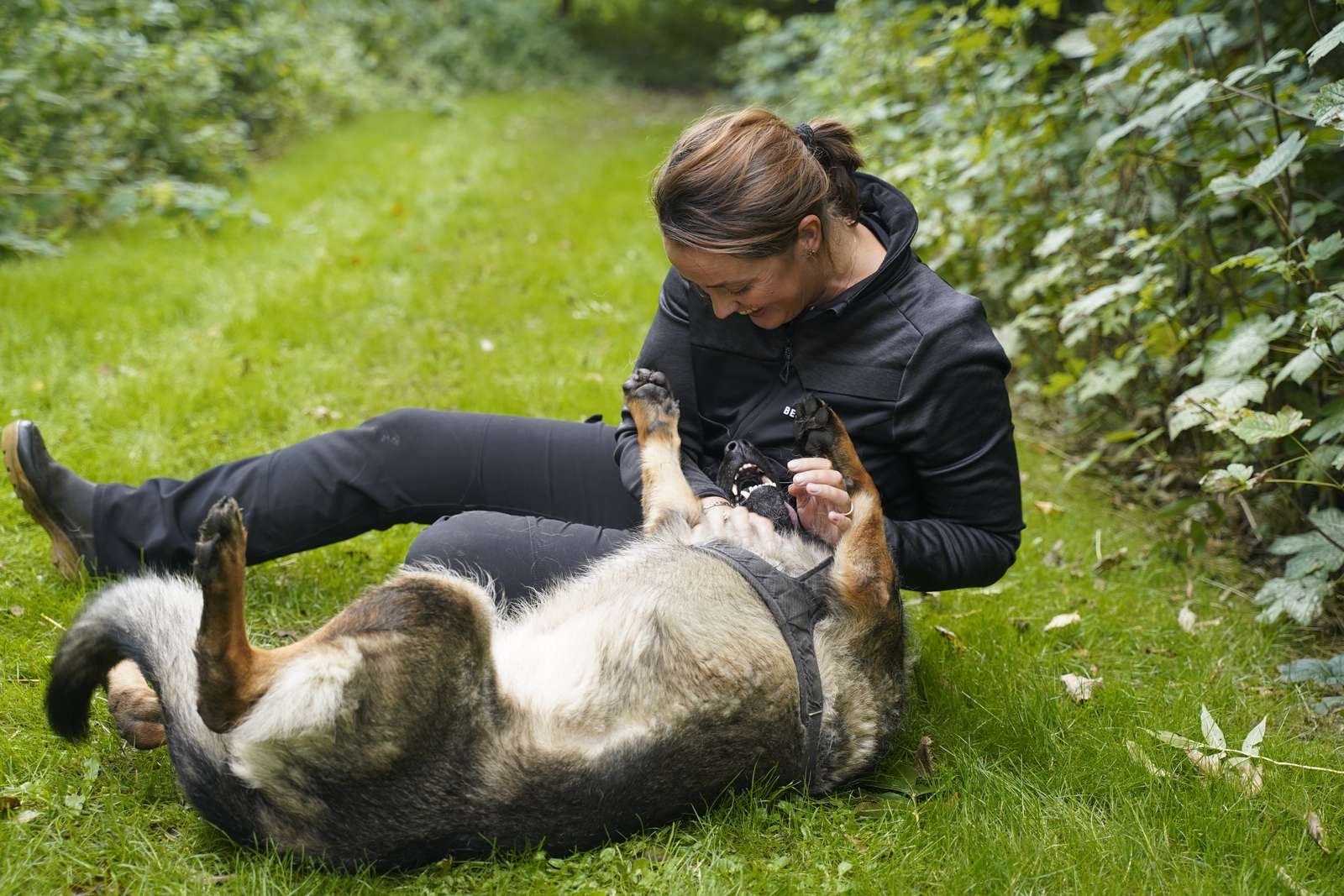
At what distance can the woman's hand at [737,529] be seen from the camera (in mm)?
2855

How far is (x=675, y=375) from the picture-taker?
10.4ft

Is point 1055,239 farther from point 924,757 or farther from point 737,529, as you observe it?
point 924,757

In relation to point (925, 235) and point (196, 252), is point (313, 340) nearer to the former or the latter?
point (196, 252)

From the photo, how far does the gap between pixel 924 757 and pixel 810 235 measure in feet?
4.89

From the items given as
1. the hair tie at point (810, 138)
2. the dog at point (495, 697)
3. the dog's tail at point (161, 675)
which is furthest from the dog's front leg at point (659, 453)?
the dog's tail at point (161, 675)

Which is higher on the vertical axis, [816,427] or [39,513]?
[816,427]

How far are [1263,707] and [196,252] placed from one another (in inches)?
262

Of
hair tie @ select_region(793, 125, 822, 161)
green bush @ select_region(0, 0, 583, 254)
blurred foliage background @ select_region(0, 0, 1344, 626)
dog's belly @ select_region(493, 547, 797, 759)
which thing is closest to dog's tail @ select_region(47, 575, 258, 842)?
dog's belly @ select_region(493, 547, 797, 759)

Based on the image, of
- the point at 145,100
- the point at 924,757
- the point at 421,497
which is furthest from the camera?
the point at 145,100

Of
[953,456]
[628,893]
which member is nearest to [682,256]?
[953,456]

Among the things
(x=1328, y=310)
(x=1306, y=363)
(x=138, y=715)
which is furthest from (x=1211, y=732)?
(x=138, y=715)

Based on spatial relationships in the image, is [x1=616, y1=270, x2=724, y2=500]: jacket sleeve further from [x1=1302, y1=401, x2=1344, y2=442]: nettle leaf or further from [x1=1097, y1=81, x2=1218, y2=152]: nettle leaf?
[x1=1302, y1=401, x2=1344, y2=442]: nettle leaf

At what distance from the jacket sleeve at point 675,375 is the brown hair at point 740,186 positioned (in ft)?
1.39

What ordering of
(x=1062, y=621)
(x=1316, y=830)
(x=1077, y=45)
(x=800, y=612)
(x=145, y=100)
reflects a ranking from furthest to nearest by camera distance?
(x=145, y=100) → (x=1077, y=45) → (x=1062, y=621) → (x=800, y=612) → (x=1316, y=830)
